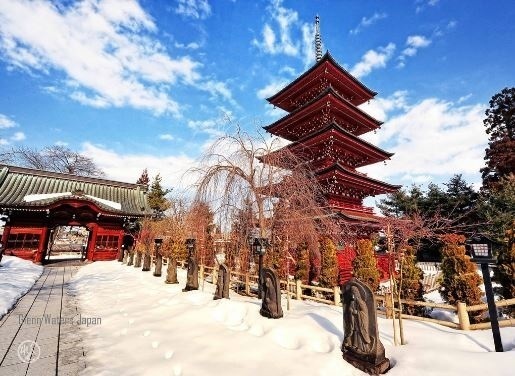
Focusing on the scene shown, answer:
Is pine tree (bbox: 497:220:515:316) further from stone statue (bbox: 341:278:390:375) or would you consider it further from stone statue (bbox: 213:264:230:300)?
stone statue (bbox: 213:264:230:300)

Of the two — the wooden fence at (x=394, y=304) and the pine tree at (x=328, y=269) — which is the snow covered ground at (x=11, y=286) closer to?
the wooden fence at (x=394, y=304)

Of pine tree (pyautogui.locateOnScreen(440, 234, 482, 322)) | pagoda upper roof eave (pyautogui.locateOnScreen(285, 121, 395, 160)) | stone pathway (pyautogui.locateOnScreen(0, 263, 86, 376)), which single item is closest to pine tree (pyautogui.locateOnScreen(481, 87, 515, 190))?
pagoda upper roof eave (pyautogui.locateOnScreen(285, 121, 395, 160))

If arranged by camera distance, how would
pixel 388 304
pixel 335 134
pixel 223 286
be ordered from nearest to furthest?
pixel 388 304 < pixel 223 286 < pixel 335 134

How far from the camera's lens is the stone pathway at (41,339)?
4180 mm

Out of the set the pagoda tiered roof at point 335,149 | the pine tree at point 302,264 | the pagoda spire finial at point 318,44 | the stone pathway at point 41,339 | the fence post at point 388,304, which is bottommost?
the stone pathway at point 41,339

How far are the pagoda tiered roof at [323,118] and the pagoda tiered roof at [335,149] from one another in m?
1.16

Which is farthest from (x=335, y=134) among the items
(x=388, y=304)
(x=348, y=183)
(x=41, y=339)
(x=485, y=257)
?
(x=41, y=339)

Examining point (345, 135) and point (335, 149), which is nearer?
point (345, 135)

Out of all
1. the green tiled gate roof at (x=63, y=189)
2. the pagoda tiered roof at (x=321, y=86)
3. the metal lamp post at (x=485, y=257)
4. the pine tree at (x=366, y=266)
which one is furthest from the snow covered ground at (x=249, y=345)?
the green tiled gate roof at (x=63, y=189)

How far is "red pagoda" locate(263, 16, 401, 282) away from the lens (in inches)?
565

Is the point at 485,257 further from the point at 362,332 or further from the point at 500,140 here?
the point at 500,140

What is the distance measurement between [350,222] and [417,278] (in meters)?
4.32

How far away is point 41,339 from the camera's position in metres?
5.32

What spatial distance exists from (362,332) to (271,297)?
8.33ft
